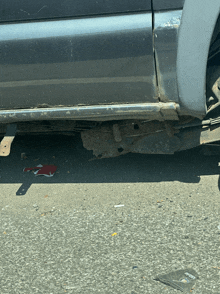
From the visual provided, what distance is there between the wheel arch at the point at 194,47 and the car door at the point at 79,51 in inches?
8.8

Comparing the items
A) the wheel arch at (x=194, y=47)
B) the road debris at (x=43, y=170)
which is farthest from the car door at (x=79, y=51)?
the road debris at (x=43, y=170)

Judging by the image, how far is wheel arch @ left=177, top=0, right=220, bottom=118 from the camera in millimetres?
2502

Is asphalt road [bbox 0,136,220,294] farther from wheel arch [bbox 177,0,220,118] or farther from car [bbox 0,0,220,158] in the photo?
wheel arch [bbox 177,0,220,118]

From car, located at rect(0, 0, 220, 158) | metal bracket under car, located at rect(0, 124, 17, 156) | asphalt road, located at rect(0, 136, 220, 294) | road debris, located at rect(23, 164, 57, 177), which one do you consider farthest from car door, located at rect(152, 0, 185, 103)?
road debris, located at rect(23, 164, 57, 177)

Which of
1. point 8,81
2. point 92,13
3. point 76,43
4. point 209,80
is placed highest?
point 92,13

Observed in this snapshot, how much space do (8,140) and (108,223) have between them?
124 centimetres

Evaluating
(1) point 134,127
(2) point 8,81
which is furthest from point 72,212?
(2) point 8,81

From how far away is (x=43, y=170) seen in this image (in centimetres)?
375

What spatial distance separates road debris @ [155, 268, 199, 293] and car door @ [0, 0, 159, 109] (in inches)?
50.7

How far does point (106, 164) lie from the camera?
379cm

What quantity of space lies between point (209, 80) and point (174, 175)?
0.96m

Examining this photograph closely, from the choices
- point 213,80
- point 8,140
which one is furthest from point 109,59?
point 8,140

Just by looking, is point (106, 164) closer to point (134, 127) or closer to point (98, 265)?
point (134, 127)

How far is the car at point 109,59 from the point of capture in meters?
2.58
